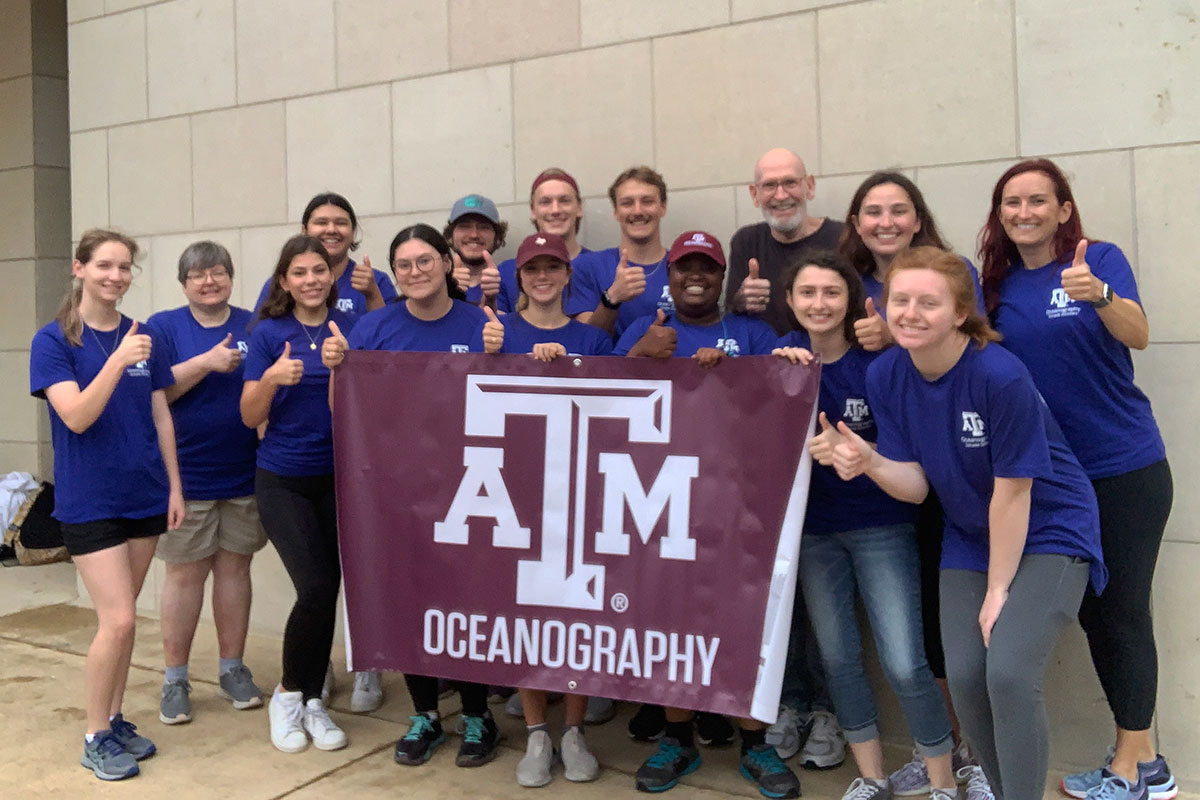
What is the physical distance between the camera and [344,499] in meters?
4.09

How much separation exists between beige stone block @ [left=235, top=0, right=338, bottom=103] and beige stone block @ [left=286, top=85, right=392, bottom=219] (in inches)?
4.7

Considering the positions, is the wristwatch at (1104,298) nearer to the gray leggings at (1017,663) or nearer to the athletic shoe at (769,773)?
the gray leggings at (1017,663)

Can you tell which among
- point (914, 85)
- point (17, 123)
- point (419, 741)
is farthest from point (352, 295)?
point (17, 123)

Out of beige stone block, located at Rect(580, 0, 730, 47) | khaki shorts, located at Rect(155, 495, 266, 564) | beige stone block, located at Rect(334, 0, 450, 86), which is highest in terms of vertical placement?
beige stone block, located at Rect(334, 0, 450, 86)

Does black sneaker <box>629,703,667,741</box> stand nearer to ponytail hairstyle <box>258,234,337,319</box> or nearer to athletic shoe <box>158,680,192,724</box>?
athletic shoe <box>158,680,192,724</box>

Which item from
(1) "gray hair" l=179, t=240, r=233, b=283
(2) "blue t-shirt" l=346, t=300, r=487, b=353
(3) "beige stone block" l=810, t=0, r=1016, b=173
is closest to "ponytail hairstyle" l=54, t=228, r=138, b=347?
(1) "gray hair" l=179, t=240, r=233, b=283

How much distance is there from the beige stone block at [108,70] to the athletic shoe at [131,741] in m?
3.87

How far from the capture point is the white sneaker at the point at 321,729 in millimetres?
4277

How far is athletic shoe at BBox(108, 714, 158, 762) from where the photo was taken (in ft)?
13.8

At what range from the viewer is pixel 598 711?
4.52 meters

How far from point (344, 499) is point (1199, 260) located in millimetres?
3168

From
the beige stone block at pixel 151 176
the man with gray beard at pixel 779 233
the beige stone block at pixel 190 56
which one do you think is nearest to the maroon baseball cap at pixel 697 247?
the man with gray beard at pixel 779 233

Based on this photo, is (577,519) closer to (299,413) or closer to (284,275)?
(299,413)

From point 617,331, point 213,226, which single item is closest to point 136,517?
point 617,331
